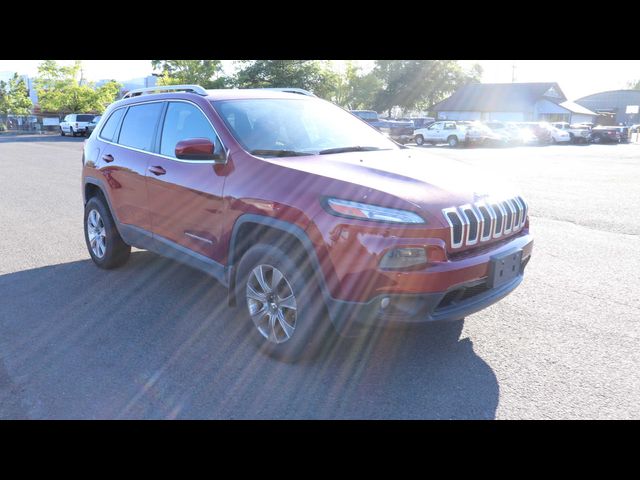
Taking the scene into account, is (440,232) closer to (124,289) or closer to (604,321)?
(604,321)

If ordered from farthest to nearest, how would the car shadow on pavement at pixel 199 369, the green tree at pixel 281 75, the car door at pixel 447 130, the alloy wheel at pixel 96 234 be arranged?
the green tree at pixel 281 75, the car door at pixel 447 130, the alloy wheel at pixel 96 234, the car shadow on pavement at pixel 199 369

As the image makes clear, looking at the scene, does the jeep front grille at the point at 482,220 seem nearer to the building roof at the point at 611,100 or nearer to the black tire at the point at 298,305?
the black tire at the point at 298,305

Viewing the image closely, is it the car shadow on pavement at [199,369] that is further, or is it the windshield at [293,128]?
the windshield at [293,128]

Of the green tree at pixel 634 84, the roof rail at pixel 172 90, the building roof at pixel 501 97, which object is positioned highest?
the green tree at pixel 634 84

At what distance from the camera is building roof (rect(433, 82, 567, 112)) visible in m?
53.7

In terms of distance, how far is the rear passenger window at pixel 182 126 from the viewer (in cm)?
419

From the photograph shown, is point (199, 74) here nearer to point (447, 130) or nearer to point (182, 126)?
point (447, 130)

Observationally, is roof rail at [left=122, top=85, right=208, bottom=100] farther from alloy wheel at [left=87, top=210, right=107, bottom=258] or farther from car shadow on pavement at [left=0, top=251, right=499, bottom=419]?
car shadow on pavement at [left=0, top=251, right=499, bottom=419]

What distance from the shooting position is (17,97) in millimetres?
62531

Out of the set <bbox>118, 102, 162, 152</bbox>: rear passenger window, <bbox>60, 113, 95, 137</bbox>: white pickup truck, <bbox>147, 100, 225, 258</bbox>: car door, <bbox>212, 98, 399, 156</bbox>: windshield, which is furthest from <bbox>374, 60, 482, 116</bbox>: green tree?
<bbox>147, 100, 225, 258</bbox>: car door

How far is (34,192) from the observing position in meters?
11.2

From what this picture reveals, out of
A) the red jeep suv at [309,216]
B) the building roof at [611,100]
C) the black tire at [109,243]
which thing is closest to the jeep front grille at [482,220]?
A: the red jeep suv at [309,216]

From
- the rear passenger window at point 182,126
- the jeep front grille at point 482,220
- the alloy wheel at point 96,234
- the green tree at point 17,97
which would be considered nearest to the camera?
the jeep front grille at point 482,220

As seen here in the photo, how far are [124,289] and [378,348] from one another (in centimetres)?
266
